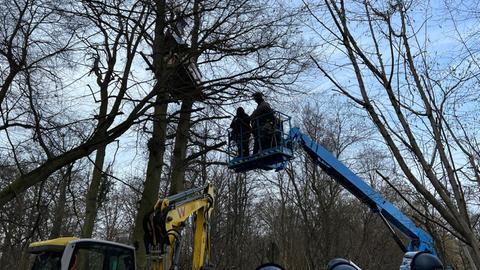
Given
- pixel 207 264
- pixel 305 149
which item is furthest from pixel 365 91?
pixel 305 149

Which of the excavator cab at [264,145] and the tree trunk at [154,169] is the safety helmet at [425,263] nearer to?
the excavator cab at [264,145]

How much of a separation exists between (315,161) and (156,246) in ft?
21.0

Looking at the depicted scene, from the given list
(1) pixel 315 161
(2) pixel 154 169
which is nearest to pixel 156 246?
(2) pixel 154 169

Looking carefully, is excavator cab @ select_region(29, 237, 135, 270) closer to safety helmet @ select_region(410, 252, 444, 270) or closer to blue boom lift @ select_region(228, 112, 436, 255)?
blue boom lift @ select_region(228, 112, 436, 255)

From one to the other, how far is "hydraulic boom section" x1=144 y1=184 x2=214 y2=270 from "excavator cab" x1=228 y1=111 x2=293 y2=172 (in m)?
1.85

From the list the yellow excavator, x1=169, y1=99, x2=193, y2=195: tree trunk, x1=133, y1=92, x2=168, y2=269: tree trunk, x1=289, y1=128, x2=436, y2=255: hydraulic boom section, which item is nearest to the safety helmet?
the yellow excavator

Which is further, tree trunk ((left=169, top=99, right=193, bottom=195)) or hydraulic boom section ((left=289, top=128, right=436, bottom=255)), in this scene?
tree trunk ((left=169, top=99, right=193, bottom=195))

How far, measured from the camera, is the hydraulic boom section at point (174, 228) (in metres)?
8.38

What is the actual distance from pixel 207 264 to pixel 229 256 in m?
24.2

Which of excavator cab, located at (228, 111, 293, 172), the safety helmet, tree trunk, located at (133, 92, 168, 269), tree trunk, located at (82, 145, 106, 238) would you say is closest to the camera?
the safety helmet

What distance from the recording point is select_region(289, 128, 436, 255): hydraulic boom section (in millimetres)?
12359

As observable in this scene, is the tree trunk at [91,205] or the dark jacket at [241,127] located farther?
the tree trunk at [91,205]

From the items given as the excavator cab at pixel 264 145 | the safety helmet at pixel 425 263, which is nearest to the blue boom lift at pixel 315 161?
the excavator cab at pixel 264 145

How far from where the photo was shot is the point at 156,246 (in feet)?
27.7
